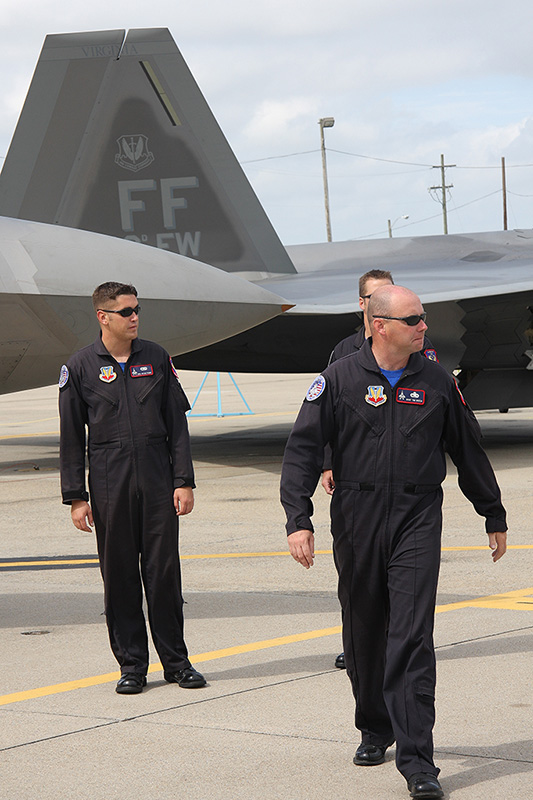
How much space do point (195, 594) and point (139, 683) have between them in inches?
92.2

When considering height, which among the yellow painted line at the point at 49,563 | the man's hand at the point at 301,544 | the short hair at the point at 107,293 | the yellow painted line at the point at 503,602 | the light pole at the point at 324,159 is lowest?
the yellow painted line at the point at 503,602

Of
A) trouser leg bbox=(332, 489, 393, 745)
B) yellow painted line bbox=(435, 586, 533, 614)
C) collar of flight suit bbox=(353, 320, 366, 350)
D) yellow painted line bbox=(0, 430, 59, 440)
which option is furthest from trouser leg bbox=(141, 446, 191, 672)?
yellow painted line bbox=(0, 430, 59, 440)

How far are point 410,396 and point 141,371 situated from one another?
1881 mm

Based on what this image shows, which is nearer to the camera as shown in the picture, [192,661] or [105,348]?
[105,348]

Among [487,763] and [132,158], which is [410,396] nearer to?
[487,763]

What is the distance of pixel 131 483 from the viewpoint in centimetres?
557

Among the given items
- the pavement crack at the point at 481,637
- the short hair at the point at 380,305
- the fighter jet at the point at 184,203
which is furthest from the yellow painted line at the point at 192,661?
the fighter jet at the point at 184,203

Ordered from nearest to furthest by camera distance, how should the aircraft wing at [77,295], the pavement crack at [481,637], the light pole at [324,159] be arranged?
the pavement crack at [481,637] → the aircraft wing at [77,295] → the light pole at [324,159]

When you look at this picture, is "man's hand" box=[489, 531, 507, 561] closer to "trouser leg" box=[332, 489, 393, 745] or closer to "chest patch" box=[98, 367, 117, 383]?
"trouser leg" box=[332, 489, 393, 745]

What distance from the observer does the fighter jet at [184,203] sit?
1662 centimetres

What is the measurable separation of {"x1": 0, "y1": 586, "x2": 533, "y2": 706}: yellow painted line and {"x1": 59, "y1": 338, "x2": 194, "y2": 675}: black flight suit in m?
0.24

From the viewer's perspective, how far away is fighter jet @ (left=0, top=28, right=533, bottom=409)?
16.6 meters

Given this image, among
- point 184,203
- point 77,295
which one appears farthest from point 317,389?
point 184,203

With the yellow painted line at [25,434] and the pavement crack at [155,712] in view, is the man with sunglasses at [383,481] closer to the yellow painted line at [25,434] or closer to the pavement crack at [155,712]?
A: the pavement crack at [155,712]
